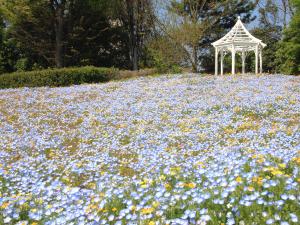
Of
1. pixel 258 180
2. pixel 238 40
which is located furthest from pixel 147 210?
pixel 238 40

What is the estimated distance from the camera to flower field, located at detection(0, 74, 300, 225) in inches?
144

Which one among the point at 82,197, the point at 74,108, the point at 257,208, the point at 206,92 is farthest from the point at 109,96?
the point at 257,208

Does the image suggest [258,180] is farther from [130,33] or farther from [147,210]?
[130,33]

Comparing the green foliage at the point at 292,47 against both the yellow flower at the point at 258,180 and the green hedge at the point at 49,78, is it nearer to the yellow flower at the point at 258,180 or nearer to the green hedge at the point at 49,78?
the green hedge at the point at 49,78

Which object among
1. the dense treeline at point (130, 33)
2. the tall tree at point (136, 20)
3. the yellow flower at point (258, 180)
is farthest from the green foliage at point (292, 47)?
the yellow flower at point (258, 180)

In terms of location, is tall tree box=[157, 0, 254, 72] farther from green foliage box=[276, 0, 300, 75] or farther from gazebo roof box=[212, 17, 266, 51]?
gazebo roof box=[212, 17, 266, 51]

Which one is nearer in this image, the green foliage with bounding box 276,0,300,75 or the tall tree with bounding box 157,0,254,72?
the green foliage with bounding box 276,0,300,75

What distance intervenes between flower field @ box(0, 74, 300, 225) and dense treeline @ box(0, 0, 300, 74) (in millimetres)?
16747

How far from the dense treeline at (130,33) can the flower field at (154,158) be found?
16747 millimetres

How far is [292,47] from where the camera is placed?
30078 mm

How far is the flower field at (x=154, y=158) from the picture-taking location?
3.65 m

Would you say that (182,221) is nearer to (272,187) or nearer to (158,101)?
(272,187)

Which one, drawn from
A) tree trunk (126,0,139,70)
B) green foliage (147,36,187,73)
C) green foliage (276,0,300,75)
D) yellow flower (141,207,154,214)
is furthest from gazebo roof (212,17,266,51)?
yellow flower (141,207,154,214)

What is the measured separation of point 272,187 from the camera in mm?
3764
